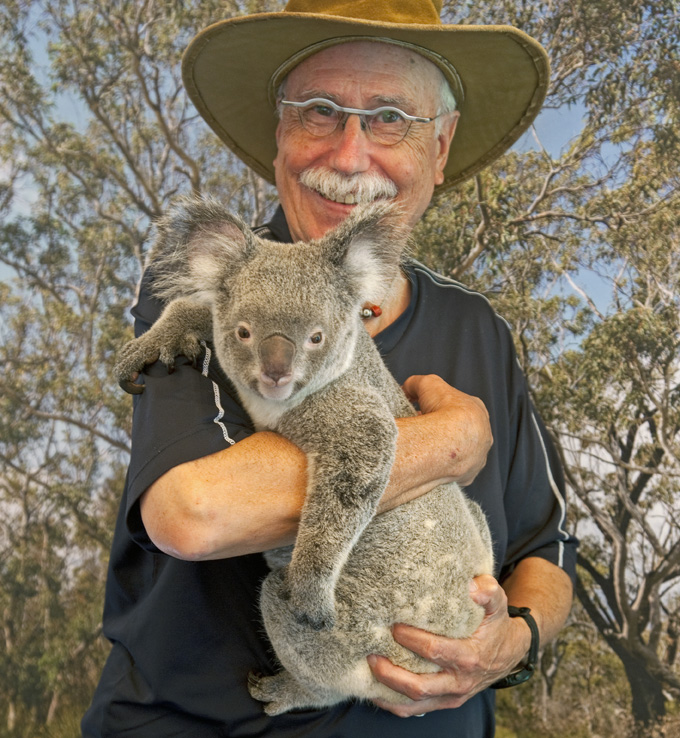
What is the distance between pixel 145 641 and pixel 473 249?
2.29 meters

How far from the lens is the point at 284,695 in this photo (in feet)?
5.54

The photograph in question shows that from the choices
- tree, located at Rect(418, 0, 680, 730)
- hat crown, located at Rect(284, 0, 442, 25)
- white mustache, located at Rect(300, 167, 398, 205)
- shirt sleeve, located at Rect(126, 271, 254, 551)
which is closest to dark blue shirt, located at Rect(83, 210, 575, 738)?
shirt sleeve, located at Rect(126, 271, 254, 551)

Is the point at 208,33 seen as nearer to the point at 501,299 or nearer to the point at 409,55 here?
the point at 409,55

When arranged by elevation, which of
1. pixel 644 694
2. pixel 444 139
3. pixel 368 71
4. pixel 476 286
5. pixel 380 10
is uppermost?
pixel 380 10

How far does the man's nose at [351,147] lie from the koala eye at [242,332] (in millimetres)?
759

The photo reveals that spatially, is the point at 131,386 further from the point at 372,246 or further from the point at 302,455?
the point at 372,246

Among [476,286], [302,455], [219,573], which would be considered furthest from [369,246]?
[476,286]

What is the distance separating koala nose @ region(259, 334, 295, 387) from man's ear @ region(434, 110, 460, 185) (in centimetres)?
116

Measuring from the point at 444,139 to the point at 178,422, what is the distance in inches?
53.1

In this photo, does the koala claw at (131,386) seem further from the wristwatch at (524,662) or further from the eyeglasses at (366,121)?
the wristwatch at (524,662)

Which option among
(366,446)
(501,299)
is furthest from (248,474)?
(501,299)

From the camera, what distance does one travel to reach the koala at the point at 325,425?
1396 millimetres

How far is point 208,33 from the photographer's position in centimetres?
206

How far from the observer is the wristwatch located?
1945 millimetres
